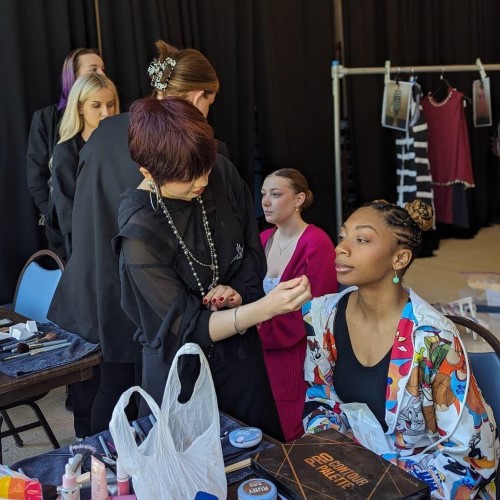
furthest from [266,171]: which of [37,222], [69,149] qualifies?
[69,149]

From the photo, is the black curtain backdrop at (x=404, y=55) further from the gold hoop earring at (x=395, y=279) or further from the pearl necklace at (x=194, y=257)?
the pearl necklace at (x=194, y=257)

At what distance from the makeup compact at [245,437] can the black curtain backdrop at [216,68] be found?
2.63 metres

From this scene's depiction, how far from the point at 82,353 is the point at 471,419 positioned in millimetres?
1104

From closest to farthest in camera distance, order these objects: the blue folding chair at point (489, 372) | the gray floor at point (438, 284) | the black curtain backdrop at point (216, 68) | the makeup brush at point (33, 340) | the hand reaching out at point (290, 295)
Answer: the hand reaching out at point (290, 295)
the blue folding chair at point (489, 372)
the makeup brush at point (33, 340)
the gray floor at point (438, 284)
the black curtain backdrop at point (216, 68)

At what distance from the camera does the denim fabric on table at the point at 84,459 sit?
1.32 m

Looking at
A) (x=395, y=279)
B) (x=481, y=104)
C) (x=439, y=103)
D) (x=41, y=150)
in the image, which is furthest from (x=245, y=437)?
(x=439, y=103)

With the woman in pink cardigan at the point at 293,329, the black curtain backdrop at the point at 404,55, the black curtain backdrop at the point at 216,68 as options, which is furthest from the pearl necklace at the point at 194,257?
the black curtain backdrop at the point at 404,55

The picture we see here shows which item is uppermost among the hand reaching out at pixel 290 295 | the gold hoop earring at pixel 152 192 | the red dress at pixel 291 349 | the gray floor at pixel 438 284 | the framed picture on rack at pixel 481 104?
the framed picture on rack at pixel 481 104

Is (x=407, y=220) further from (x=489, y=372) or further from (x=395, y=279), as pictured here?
(x=489, y=372)

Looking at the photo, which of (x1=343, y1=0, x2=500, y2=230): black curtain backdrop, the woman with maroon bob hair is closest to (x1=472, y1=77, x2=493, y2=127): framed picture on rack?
(x1=343, y1=0, x2=500, y2=230): black curtain backdrop

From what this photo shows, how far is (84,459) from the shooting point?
55.2 inches

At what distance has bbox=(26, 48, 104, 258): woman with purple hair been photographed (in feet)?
10.9

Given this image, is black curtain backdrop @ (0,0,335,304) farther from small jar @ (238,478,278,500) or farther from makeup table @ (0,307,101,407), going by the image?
small jar @ (238,478,278,500)

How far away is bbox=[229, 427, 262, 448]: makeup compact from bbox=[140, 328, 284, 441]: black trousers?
19cm
